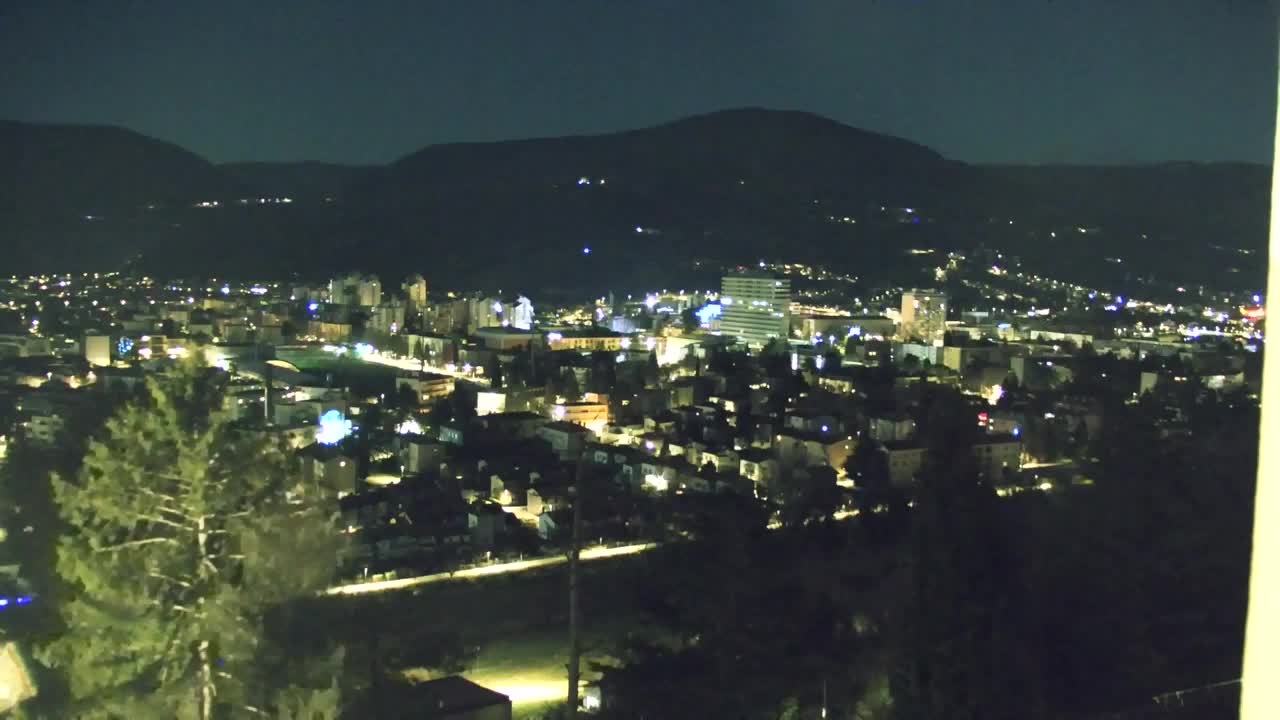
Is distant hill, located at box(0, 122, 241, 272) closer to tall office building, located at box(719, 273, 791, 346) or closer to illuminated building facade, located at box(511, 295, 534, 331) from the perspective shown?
illuminated building facade, located at box(511, 295, 534, 331)

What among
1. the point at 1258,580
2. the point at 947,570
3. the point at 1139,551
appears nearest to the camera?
the point at 1258,580

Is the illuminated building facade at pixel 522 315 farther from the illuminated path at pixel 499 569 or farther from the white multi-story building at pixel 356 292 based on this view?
the illuminated path at pixel 499 569

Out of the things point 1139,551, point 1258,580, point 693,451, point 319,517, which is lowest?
point 693,451

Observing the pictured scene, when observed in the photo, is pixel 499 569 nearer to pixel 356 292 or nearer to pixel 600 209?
pixel 356 292

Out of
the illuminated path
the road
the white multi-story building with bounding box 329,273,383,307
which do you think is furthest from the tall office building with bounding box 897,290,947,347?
the illuminated path

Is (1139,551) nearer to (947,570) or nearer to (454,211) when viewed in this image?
(947,570)

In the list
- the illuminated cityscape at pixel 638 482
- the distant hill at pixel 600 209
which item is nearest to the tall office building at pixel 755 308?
the illuminated cityscape at pixel 638 482

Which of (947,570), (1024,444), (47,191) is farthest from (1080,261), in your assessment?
(947,570)

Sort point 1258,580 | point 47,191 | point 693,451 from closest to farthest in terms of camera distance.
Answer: point 1258,580 → point 693,451 → point 47,191
